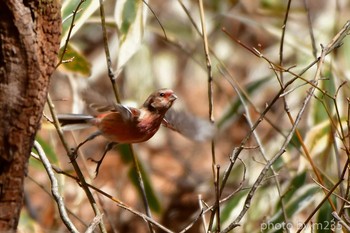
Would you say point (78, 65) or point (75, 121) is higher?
point (78, 65)

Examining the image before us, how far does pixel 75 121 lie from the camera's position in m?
2.41

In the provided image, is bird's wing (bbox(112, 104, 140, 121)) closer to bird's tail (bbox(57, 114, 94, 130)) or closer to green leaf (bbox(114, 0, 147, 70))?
bird's tail (bbox(57, 114, 94, 130))

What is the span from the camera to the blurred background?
2.79 m

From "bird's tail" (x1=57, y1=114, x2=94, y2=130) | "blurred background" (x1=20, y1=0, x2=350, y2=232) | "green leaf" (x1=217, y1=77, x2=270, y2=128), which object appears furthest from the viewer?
"green leaf" (x1=217, y1=77, x2=270, y2=128)

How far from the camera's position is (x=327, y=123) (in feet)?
9.50

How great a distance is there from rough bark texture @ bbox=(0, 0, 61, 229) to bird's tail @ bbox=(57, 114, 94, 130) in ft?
2.63

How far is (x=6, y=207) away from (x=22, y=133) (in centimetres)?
15

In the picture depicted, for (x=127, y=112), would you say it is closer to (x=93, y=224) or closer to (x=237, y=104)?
(x=93, y=224)

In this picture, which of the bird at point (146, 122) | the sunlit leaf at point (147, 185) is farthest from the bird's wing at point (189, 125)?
the sunlit leaf at point (147, 185)

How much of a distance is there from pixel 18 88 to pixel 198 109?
442cm

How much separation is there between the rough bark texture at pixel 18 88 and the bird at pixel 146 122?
496mm

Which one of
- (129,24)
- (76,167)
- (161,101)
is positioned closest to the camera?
(76,167)

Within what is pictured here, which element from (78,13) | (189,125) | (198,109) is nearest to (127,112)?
(189,125)

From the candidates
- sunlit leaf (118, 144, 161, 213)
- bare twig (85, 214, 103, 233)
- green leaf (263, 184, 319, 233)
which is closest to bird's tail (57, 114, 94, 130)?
bare twig (85, 214, 103, 233)
